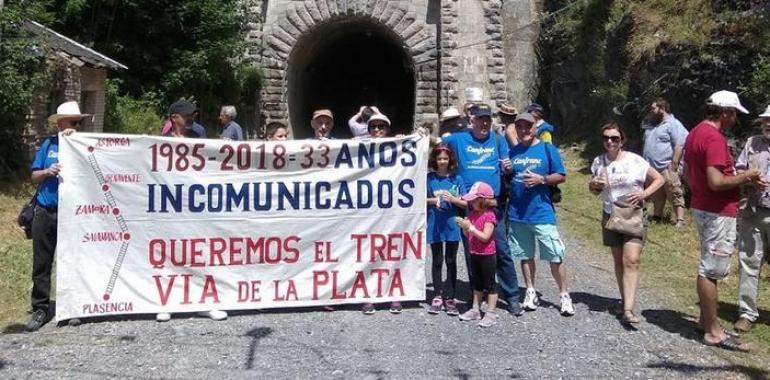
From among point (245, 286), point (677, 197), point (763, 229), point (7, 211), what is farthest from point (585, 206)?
point (7, 211)

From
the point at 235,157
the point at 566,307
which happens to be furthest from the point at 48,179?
the point at 566,307

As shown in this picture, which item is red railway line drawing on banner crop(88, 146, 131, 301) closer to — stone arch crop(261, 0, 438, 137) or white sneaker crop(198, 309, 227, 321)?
white sneaker crop(198, 309, 227, 321)

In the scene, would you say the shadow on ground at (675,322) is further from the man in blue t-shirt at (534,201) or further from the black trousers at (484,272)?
the black trousers at (484,272)

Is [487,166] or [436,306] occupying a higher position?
[487,166]

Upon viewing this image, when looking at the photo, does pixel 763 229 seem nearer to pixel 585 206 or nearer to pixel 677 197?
pixel 677 197

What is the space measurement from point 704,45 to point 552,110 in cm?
807

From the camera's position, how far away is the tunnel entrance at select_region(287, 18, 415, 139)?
20.0m

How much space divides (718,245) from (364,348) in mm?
2769

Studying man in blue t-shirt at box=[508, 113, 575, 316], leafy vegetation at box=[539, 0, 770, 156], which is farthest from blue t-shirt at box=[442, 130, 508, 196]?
leafy vegetation at box=[539, 0, 770, 156]

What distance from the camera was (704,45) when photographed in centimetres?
1138

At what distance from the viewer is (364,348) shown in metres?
5.29

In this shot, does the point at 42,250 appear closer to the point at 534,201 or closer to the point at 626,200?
the point at 534,201

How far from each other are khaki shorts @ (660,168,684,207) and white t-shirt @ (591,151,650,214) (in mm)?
3635

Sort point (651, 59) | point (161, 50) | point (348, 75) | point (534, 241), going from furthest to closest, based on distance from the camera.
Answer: point (348, 75)
point (161, 50)
point (651, 59)
point (534, 241)
